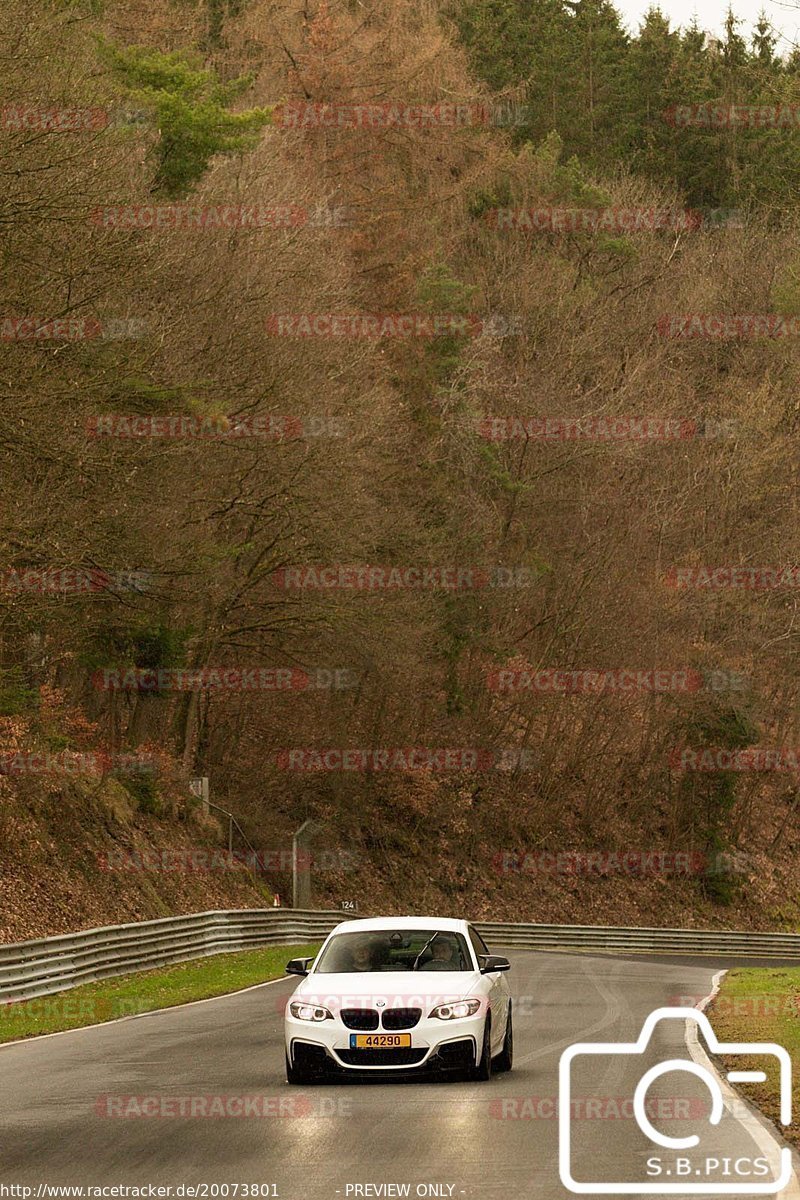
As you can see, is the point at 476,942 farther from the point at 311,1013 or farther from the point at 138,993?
the point at 138,993

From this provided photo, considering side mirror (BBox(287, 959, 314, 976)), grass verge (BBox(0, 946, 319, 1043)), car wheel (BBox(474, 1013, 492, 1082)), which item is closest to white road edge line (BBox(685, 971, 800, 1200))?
car wheel (BBox(474, 1013, 492, 1082))

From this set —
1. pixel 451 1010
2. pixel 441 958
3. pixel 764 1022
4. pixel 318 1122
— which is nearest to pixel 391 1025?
pixel 451 1010

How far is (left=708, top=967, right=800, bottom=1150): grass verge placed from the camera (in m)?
12.8

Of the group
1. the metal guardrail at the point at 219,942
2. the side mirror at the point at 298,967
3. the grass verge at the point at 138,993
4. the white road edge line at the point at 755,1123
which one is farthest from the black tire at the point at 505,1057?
the metal guardrail at the point at 219,942

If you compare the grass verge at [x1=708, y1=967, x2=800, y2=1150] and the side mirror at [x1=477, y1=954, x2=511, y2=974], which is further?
the side mirror at [x1=477, y1=954, x2=511, y2=974]

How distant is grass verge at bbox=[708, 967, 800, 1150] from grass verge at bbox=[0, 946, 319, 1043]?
774 cm

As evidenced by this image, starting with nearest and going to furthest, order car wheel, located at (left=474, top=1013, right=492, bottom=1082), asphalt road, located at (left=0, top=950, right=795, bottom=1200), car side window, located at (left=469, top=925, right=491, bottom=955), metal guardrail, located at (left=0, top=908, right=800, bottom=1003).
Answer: asphalt road, located at (left=0, top=950, right=795, bottom=1200) < car wheel, located at (left=474, top=1013, right=492, bottom=1082) < car side window, located at (left=469, top=925, right=491, bottom=955) < metal guardrail, located at (left=0, top=908, right=800, bottom=1003)

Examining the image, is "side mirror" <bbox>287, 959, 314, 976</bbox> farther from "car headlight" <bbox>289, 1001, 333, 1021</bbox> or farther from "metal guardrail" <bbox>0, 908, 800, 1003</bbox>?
"metal guardrail" <bbox>0, 908, 800, 1003</bbox>

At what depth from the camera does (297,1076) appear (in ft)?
44.8

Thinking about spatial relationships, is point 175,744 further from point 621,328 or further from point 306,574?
point 621,328

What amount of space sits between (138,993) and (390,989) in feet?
43.8

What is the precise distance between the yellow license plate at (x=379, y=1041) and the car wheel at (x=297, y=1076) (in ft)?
1.51

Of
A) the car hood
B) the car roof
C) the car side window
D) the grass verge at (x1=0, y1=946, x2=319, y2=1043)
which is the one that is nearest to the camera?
the car hood

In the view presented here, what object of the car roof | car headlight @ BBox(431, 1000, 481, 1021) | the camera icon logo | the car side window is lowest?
the car side window
